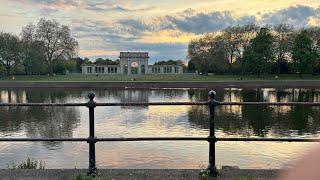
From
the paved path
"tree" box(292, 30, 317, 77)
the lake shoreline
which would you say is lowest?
the lake shoreline

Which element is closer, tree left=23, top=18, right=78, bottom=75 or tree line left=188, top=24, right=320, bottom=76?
tree line left=188, top=24, right=320, bottom=76

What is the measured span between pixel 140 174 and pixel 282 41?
82921 millimetres

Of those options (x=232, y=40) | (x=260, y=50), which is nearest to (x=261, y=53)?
(x=260, y=50)

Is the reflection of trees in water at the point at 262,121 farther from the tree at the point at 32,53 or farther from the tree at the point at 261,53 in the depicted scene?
the tree at the point at 32,53

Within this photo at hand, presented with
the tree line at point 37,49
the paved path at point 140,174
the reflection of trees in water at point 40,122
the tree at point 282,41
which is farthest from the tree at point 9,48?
the paved path at point 140,174

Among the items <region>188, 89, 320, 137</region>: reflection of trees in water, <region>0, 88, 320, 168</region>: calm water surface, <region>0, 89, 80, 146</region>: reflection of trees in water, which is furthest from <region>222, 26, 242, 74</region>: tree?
<region>0, 89, 80, 146</region>: reflection of trees in water

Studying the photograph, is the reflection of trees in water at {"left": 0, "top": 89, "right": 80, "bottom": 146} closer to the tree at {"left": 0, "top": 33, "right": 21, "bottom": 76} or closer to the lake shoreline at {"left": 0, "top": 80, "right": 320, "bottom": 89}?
the lake shoreline at {"left": 0, "top": 80, "right": 320, "bottom": 89}

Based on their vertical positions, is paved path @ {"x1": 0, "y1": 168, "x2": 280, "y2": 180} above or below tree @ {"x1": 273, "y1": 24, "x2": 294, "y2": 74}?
below

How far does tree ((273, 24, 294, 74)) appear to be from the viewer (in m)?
83.3

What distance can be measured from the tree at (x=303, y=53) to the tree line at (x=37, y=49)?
5073 centimetres

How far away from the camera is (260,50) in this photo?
79000 mm

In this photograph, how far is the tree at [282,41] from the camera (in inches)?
3280

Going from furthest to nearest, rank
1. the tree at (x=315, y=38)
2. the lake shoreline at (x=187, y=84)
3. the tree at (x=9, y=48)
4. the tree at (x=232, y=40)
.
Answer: the tree at (x=9, y=48), the tree at (x=232, y=40), the tree at (x=315, y=38), the lake shoreline at (x=187, y=84)

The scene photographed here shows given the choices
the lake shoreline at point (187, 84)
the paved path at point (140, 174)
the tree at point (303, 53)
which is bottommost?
the lake shoreline at point (187, 84)
